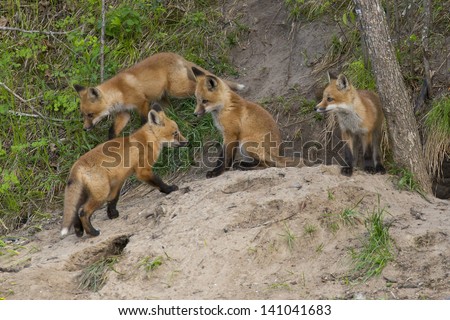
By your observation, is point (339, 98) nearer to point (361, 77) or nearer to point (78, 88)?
point (361, 77)

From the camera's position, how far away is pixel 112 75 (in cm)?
1044

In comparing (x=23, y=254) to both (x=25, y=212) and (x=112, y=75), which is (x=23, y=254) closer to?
(x=25, y=212)

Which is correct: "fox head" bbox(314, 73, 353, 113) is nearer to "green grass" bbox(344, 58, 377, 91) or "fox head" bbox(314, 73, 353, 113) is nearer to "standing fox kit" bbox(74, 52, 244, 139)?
"green grass" bbox(344, 58, 377, 91)

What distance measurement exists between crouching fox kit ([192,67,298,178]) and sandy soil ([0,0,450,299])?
715 mm

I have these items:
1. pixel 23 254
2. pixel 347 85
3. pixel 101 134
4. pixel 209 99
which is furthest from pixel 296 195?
pixel 101 134

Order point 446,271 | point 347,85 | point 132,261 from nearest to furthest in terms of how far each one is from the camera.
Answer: point 446,271
point 132,261
point 347,85

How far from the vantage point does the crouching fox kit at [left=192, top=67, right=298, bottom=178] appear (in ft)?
29.1

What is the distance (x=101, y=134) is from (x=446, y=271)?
17.4ft

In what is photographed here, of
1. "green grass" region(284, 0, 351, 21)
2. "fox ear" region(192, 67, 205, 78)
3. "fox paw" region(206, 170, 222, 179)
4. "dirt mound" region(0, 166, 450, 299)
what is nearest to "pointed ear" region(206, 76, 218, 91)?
"fox ear" region(192, 67, 205, 78)

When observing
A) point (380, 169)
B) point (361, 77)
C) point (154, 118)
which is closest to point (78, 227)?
point (154, 118)

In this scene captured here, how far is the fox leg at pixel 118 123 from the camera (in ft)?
31.6

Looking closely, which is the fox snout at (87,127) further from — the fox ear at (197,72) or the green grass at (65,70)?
the fox ear at (197,72)

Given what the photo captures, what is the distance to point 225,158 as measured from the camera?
884 cm

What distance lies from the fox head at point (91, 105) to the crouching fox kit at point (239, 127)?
124 cm
